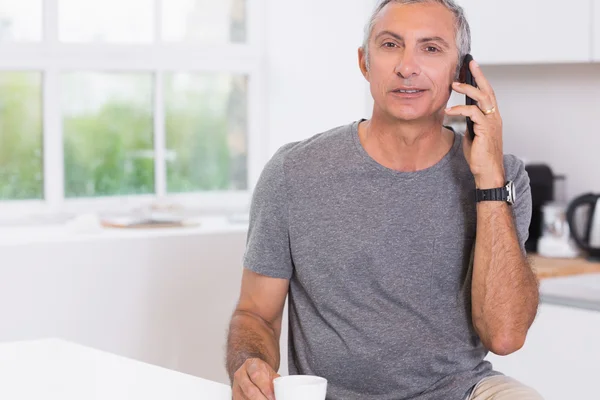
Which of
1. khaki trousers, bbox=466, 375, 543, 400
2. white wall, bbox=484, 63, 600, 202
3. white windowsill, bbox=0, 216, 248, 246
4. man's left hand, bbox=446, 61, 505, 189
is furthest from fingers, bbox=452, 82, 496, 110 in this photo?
white wall, bbox=484, 63, 600, 202

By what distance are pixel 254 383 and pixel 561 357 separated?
1.55m

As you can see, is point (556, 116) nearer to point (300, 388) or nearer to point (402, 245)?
point (402, 245)

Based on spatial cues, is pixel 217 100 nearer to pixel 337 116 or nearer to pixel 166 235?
pixel 337 116

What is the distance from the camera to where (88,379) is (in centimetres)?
159

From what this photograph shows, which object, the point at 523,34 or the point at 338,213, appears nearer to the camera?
the point at 338,213

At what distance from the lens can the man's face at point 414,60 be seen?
1.92 m

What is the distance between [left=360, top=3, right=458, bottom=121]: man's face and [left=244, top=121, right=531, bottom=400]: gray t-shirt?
13 cm

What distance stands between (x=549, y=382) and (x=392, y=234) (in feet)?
3.82

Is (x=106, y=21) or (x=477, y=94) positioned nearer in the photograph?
(x=477, y=94)

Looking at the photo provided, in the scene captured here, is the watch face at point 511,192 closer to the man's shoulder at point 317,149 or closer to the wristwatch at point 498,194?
the wristwatch at point 498,194

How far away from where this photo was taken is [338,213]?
6.54 feet

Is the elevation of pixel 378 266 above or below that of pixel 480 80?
below

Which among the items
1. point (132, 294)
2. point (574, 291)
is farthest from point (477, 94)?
point (132, 294)

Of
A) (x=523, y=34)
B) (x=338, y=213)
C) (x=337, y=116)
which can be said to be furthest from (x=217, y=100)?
(x=338, y=213)
